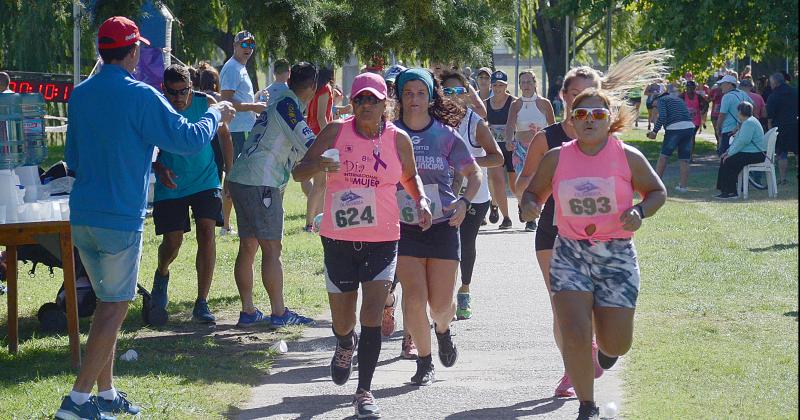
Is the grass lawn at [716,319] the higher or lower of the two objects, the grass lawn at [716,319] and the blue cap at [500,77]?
the lower

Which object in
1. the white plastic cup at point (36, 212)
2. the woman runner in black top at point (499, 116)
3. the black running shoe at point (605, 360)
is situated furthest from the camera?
the woman runner in black top at point (499, 116)

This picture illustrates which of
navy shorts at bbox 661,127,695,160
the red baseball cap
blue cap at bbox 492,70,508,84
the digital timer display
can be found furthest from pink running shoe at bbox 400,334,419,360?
navy shorts at bbox 661,127,695,160

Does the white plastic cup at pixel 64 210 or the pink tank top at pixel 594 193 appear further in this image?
the white plastic cup at pixel 64 210

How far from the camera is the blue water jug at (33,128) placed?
289 inches

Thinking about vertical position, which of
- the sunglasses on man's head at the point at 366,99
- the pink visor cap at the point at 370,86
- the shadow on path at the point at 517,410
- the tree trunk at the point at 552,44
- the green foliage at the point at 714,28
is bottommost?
the shadow on path at the point at 517,410

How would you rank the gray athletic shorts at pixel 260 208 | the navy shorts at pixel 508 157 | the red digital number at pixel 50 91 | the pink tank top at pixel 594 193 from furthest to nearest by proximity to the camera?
the red digital number at pixel 50 91 → the navy shorts at pixel 508 157 → the gray athletic shorts at pixel 260 208 → the pink tank top at pixel 594 193

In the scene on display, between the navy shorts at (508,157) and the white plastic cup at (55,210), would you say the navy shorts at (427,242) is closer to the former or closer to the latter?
the white plastic cup at (55,210)

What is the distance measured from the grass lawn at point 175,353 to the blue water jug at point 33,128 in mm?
1377

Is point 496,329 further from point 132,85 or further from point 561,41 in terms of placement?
point 561,41

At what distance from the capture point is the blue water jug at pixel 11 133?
709 centimetres

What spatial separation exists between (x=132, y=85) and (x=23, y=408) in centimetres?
195

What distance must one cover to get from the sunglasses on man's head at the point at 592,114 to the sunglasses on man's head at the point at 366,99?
3.81ft

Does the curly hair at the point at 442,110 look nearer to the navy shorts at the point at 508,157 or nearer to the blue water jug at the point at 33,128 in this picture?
the blue water jug at the point at 33,128

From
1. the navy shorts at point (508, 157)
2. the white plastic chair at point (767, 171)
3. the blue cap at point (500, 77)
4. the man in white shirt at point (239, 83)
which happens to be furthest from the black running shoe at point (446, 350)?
the white plastic chair at point (767, 171)
